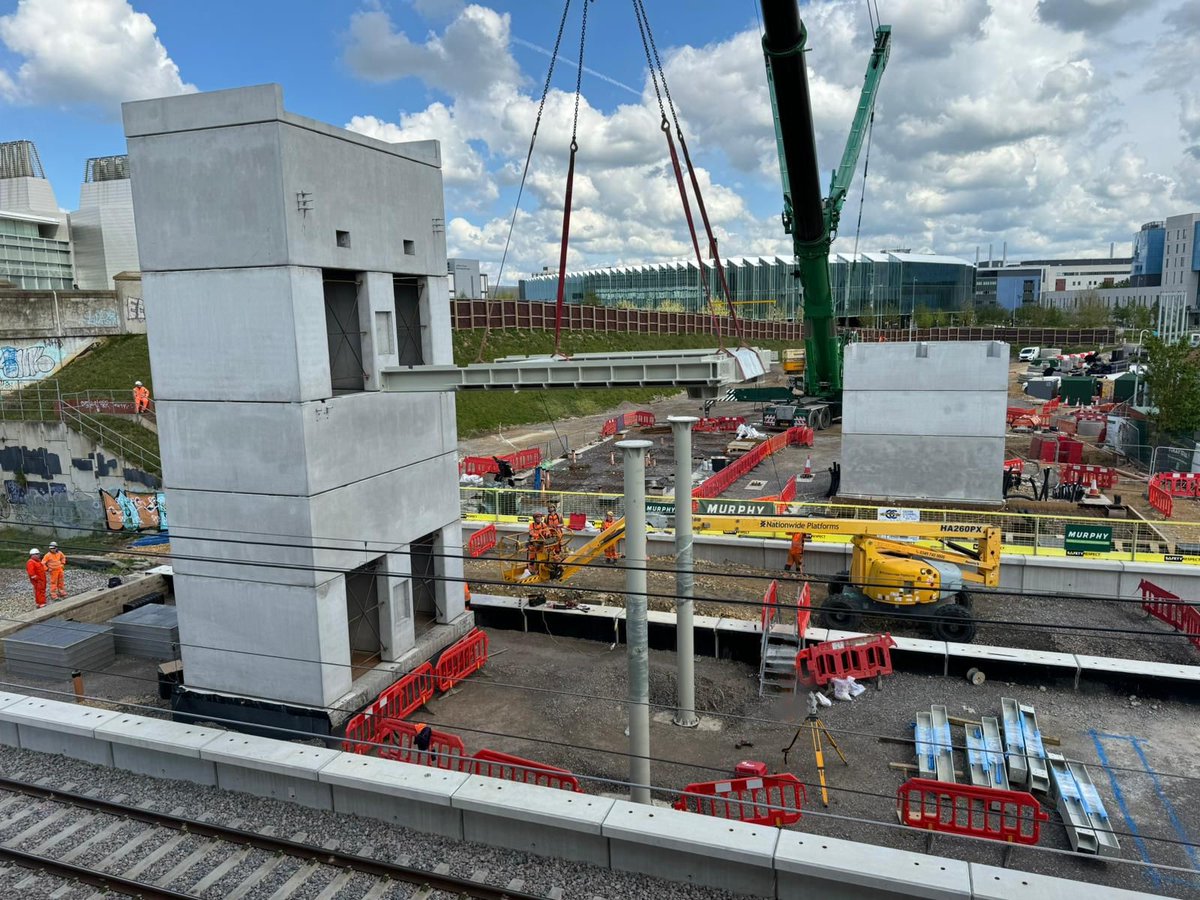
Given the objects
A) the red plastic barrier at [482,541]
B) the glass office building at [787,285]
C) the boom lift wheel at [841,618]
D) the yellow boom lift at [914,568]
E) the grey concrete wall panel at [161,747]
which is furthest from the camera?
the glass office building at [787,285]

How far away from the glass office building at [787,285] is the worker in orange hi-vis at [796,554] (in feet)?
319

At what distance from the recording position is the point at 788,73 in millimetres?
20953

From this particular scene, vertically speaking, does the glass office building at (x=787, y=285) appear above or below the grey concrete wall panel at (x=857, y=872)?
above

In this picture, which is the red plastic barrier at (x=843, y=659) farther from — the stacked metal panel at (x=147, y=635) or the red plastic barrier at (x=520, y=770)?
the stacked metal panel at (x=147, y=635)

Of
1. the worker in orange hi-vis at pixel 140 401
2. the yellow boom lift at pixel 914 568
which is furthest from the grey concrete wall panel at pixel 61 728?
the worker in orange hi-vis at pixel 140 401

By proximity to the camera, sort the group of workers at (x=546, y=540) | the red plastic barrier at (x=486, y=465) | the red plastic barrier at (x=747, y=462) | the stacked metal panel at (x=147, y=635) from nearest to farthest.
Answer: the stacked metal panel at (x=147, y=635) → the group of workers at (x=546, y=540) → the red plastic barrier at (x=747, y=462) → the red plastic barrier at (x=486, y=465)

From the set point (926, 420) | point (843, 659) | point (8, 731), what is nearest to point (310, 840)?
point (8, 731)

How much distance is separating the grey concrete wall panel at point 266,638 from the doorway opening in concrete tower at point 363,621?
5.29 feet

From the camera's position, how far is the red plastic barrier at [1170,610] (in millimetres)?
16391

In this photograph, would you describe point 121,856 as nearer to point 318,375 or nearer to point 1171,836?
point 318,375

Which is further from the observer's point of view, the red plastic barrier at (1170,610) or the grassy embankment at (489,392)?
the grassy embankment at (489,392)

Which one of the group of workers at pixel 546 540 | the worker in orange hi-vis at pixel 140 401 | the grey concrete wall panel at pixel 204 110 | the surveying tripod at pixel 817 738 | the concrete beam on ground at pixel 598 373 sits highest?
the grey concrete wall panel at pixel 204 110

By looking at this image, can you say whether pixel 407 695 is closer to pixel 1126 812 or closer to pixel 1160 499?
pixel 1126 812

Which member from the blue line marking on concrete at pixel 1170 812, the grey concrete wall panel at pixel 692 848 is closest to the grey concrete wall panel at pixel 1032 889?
the blue line marking on concrete at pixel 1170 812
